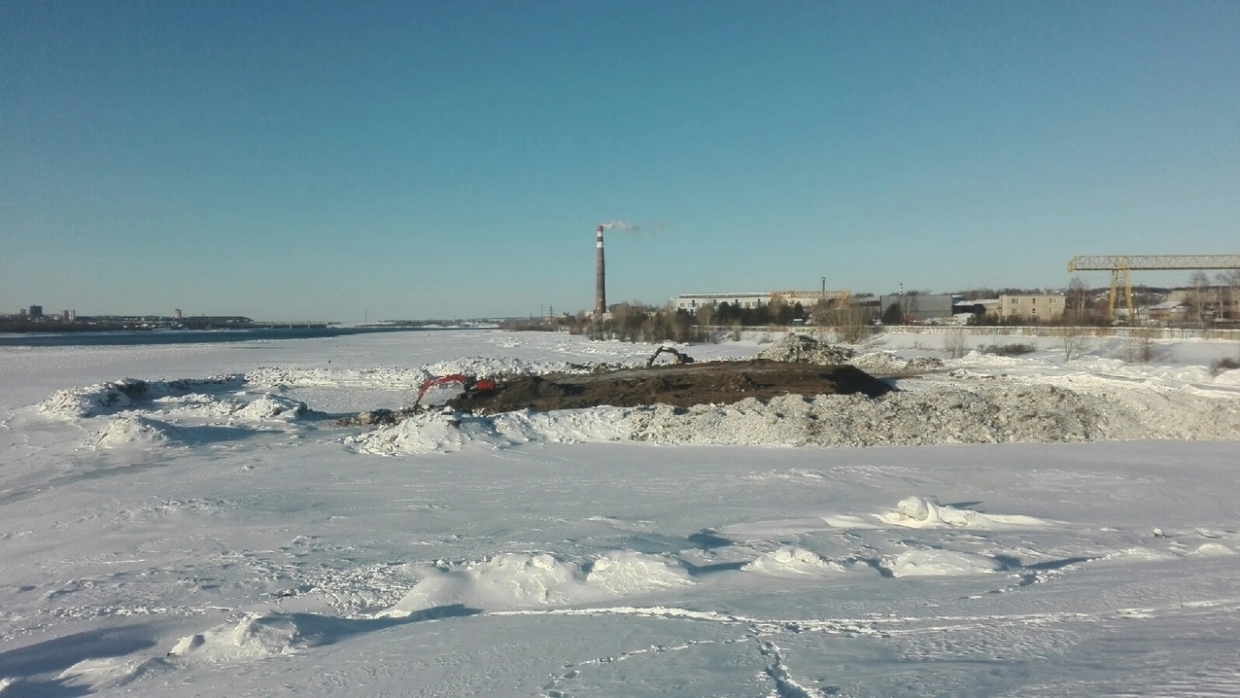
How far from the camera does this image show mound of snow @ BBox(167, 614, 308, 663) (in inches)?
217

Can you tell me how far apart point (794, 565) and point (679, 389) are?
12768mm

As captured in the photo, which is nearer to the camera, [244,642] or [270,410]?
[244,642]

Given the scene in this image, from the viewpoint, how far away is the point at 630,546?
8.20 metres

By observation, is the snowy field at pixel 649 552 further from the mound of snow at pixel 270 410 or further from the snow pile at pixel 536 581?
the mound of snow at pixel 270 410

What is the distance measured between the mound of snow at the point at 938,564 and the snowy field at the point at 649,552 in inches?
1.4

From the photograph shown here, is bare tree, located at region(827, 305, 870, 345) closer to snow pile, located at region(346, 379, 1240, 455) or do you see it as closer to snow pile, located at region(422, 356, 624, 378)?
snow pile, located at region(422, 356, 624, 378)

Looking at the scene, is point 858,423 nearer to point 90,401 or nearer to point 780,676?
point 780,676

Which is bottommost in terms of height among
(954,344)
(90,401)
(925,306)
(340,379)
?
(340,379)

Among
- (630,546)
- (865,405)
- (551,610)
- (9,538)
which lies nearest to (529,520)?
(630,546)

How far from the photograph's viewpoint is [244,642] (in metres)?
5.63

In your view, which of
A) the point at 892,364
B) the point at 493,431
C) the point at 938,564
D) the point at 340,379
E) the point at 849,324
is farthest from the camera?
the point at 849,324

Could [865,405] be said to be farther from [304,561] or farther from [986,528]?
[304,561]

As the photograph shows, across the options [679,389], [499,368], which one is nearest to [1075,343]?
[679,389]

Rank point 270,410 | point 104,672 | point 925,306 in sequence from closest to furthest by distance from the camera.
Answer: point 104,672
point 270,410
point 925,306
